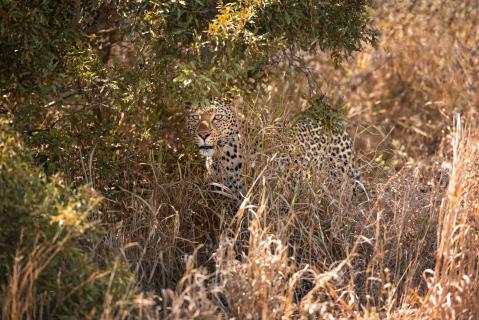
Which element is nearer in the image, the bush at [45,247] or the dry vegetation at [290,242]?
the bush at [45,247]

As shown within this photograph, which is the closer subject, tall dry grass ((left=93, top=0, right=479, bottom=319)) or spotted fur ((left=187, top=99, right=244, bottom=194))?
tall dry grass ((left=93, top=0, right=479, bottom=319))

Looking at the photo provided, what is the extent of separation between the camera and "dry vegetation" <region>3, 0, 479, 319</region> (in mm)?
4090

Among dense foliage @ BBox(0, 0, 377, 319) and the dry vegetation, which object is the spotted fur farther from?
dense foliage @ BBox(0, 0, 377, 319)

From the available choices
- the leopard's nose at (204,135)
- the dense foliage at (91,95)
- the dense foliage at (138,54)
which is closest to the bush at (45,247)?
the dense foliage at (91,95)

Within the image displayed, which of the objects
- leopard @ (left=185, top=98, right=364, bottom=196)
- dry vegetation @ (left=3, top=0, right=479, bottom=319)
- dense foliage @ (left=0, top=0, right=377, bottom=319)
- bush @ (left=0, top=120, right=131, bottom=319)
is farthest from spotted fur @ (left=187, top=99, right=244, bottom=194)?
bush @ (left=0, top=120, right=131, bottom=319)

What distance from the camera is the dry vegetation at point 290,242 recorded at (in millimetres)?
4090

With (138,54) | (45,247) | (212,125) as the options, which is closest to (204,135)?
(212,125)

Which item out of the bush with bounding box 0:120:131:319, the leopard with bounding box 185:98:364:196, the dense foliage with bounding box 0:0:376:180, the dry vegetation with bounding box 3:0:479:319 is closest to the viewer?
the bush with bounding box 0:120:131:319

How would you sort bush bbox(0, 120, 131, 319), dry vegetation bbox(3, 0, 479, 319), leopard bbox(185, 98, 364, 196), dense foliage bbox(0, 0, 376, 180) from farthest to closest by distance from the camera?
leopard bbox(185, 98, 364, 196) → dense foliage bbox(0, 0, 376, 180) → dry vegetation bbox(3, 0, 479, 319) → bush bbox(0, 120, 131, 319)

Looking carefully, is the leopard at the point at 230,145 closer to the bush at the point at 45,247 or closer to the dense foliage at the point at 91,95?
the dense foliage at the point at 91,95

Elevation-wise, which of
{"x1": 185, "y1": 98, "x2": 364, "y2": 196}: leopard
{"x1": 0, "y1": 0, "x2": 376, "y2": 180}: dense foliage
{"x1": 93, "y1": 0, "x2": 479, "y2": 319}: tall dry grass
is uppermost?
{"x1": 0, "y1": 0, "x2": 376, "y2": 180}: dense foliage

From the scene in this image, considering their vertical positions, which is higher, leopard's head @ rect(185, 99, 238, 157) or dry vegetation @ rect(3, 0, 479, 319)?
leopard's head @ rect(185, 99, 238, 157)

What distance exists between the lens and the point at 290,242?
16.4ft

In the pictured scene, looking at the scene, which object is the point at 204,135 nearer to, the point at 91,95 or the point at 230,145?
the point at 230,145
